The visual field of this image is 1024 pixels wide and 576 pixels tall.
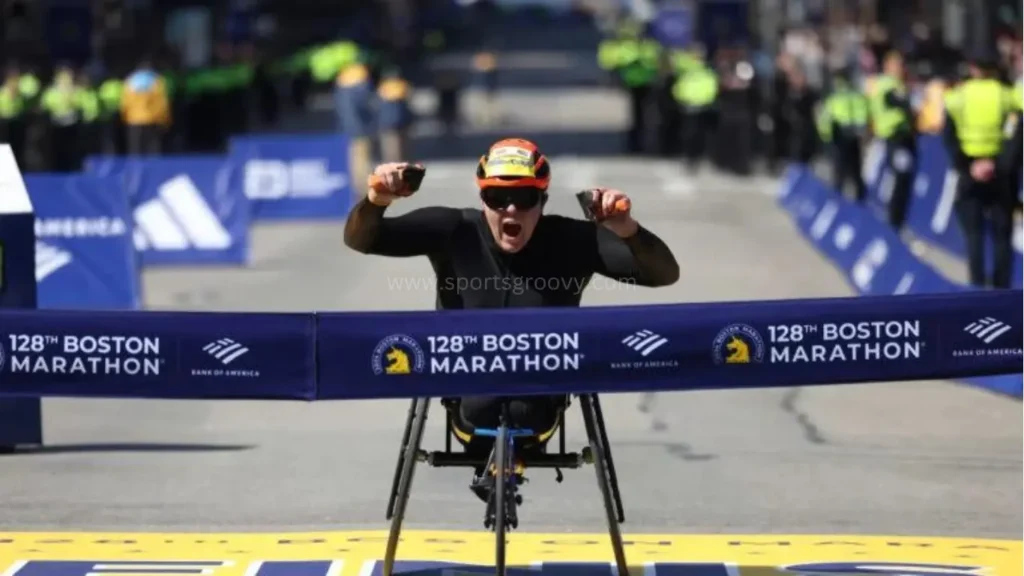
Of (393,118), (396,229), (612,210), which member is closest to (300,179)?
(393,118)

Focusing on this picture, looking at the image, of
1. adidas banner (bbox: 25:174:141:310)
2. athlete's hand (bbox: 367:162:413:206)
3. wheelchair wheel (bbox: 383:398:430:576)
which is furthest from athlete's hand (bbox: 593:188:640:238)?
adidas banner (bbox: 25:174:141:310)

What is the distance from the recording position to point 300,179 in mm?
27359

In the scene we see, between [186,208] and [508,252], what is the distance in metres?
14.0

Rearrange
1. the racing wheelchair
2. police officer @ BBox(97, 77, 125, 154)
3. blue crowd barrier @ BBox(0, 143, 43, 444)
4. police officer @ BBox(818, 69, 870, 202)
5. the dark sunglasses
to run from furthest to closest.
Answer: police officer @ BBox(97, 77, 125, 154)
police officer @ BBox(818, 69, 870, 202)
blue crowd barrier @ BBox(0, 143, 43, 444)
the dark sunglasses
the racing wheelchair

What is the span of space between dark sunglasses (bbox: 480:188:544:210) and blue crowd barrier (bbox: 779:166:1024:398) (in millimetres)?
1660

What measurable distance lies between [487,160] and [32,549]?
2868 millimetres

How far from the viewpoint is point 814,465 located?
→ 1184cm

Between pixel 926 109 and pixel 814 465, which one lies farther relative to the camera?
pixel 926 109

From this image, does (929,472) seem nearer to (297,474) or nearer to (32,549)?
(297,474)

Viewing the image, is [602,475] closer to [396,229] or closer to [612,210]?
[612,210]

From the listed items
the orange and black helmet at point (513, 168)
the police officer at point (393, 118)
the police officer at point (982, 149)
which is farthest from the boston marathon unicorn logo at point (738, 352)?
the police officer at point (393, 118)

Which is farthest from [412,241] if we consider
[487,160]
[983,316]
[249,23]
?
[249,23]

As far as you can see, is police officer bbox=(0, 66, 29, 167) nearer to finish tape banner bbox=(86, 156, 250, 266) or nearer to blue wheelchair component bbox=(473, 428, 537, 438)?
finish tape banner bbox=(86, 156, 250, 266)

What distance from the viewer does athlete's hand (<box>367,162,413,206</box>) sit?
25.7 ft
